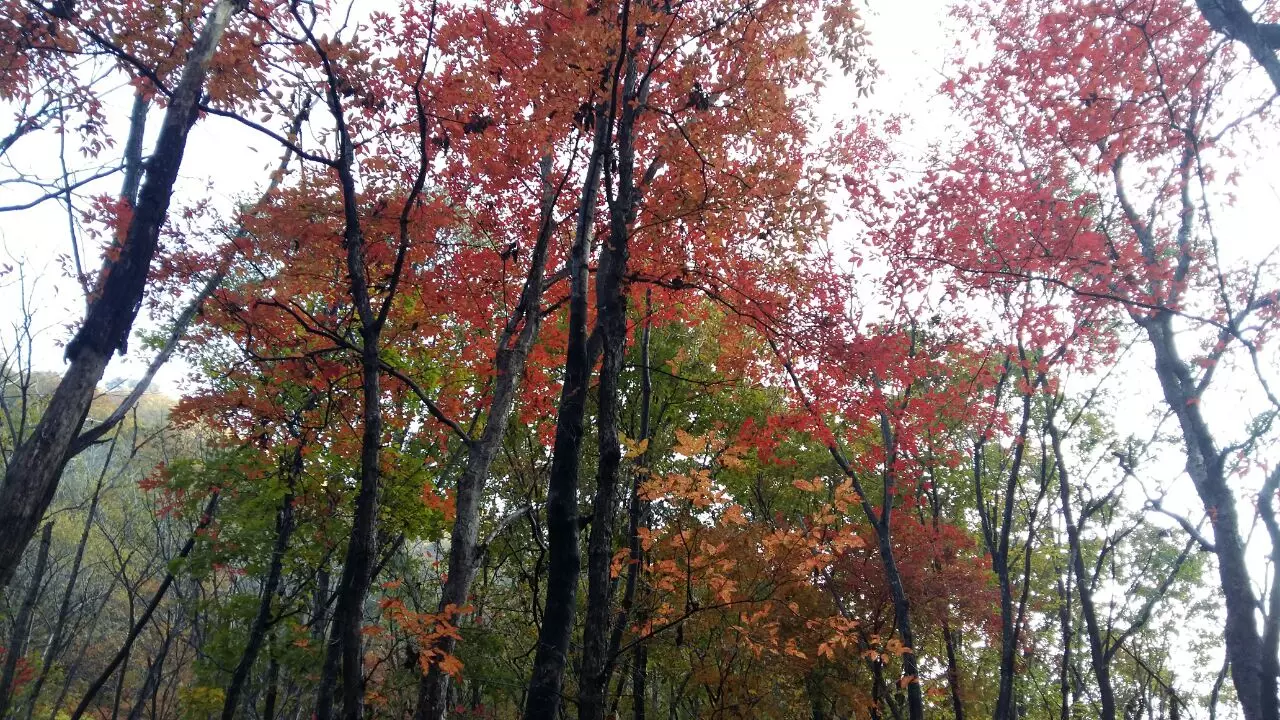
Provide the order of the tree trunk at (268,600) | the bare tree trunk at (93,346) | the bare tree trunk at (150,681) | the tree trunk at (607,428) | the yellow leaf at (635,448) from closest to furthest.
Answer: the bare tree trunk at (93,346), the tree trunk at (607,428), the yellow leaf at (635,448), the tree trunk at (268,600), the bare tree trunk at (150,681)

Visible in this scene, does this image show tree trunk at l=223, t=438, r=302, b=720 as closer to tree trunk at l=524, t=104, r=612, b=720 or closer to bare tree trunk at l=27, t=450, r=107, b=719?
bare tree trunk at l=27, t=450, r=107, b=719

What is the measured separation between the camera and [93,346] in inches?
171

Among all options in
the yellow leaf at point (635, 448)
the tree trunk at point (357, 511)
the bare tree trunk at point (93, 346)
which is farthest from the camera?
the yellow leaf at point (635, 448)

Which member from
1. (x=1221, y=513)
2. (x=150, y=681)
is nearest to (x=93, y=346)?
(x=1221, y=513)

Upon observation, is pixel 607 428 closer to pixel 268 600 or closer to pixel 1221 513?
pixel 1221 513

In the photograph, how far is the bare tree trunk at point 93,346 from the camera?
4.05m

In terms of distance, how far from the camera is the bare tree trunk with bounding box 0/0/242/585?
405 centimetres

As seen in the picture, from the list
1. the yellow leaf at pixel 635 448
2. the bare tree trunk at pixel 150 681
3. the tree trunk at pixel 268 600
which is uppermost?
the yellow leaf at pixel 635 448

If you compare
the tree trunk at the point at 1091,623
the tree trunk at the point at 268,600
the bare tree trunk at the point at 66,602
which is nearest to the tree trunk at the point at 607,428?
the tree trunk at the point at 268,600

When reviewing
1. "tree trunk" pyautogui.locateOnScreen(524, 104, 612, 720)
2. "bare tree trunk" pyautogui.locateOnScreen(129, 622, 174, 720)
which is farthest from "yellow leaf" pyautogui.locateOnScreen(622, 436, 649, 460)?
"bare tree trunk" pyautogui.locateOnScreen(129, 622, 174, 720)

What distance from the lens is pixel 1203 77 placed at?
25.4ft

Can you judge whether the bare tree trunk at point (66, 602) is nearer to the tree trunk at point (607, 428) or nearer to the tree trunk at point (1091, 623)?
the tree trunk at point (607, 428)

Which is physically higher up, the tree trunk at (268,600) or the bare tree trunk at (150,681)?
the tree trunk at (268,600)

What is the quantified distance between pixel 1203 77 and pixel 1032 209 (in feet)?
8.15
